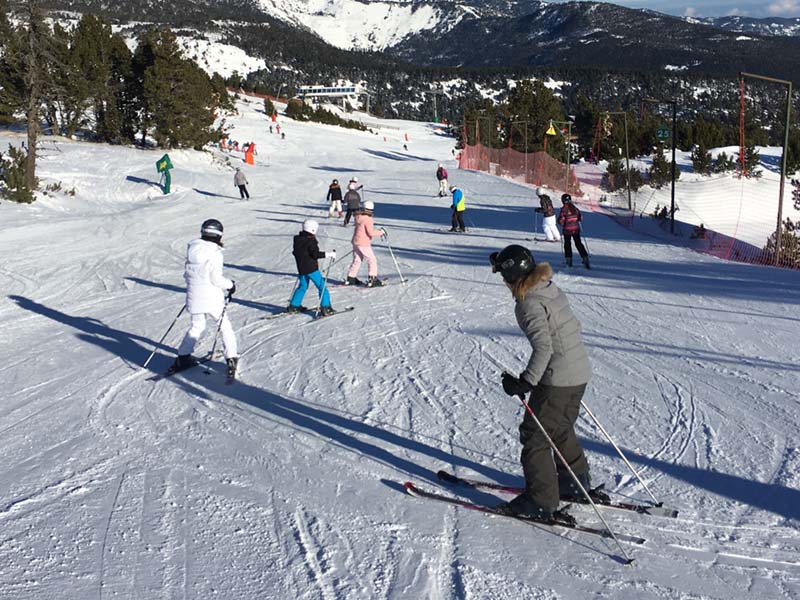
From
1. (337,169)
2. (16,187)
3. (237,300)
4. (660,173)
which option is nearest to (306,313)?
(237,300)

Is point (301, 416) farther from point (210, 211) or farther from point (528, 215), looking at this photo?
point (210, 211)

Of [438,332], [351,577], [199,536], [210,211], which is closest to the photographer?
[351,577]

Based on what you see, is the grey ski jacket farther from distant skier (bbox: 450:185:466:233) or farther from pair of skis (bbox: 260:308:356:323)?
distant skier (bbox: 450:185:466:233)

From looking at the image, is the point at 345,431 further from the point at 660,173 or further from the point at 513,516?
the point at 660,173

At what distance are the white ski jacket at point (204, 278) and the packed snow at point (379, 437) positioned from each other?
86 cm

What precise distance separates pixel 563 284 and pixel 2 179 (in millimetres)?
17939

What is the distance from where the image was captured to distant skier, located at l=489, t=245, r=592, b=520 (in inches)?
161

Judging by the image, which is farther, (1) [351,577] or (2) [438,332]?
(2) [438,332]

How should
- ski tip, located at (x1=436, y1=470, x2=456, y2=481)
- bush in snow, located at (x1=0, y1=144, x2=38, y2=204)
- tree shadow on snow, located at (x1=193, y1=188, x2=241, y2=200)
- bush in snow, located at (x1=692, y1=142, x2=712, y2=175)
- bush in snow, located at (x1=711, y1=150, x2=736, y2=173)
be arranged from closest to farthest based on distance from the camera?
ski tip, located at (x1=436, y1=470, x2=456, y2=481), bush in snow, located at (x1=0, y1=144, x2=38, y2=204), tree shadow on snow, located at (x1=193, y1=188, x2=241, y2=200), bush in snow, located at (x1=711, y1=150, x2=736, y2=173), bush in snow, located at (x1=692, y1=142, x2=712, y2=175)

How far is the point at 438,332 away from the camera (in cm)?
951

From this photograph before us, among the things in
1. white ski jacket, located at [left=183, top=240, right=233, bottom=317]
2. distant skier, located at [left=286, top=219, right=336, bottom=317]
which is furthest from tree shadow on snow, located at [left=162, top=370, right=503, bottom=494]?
distant skier, located at [left=286, top=219, right=336, bottom=317]

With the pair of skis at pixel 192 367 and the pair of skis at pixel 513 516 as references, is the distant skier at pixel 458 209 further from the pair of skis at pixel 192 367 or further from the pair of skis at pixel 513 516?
the pair of skis at pixel 513 516

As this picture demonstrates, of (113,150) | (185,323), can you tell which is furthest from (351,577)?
(113,150)

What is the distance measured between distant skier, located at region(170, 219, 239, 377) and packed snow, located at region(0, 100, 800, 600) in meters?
0.53
